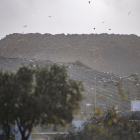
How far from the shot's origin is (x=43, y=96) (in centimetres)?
1234

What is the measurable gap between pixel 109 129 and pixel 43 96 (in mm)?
8945

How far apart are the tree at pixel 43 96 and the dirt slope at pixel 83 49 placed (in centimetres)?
5549

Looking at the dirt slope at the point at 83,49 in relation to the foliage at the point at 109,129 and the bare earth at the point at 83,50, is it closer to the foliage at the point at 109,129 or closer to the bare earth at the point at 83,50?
the bare earth at the point at 83,50

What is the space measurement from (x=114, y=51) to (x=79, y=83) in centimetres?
6588

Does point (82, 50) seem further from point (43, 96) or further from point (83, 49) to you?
point (43, 96)

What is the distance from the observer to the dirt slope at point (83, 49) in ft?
239

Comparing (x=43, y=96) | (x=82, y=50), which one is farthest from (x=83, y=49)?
(x=43, y=96)

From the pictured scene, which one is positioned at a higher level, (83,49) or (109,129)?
(83,49)

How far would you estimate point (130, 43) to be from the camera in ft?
279

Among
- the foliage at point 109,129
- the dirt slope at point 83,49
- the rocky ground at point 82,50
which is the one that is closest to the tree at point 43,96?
the foliage at point 109,129

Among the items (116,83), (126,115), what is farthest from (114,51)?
(126,115)

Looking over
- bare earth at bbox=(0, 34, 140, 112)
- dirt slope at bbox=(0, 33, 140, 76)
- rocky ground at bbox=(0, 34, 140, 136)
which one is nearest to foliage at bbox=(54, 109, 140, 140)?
rocky ground at bbox=(0, 34, 140, 136)

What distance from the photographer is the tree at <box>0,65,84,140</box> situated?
40.4 feet

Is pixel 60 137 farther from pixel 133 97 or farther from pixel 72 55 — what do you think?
pixel 72 55
